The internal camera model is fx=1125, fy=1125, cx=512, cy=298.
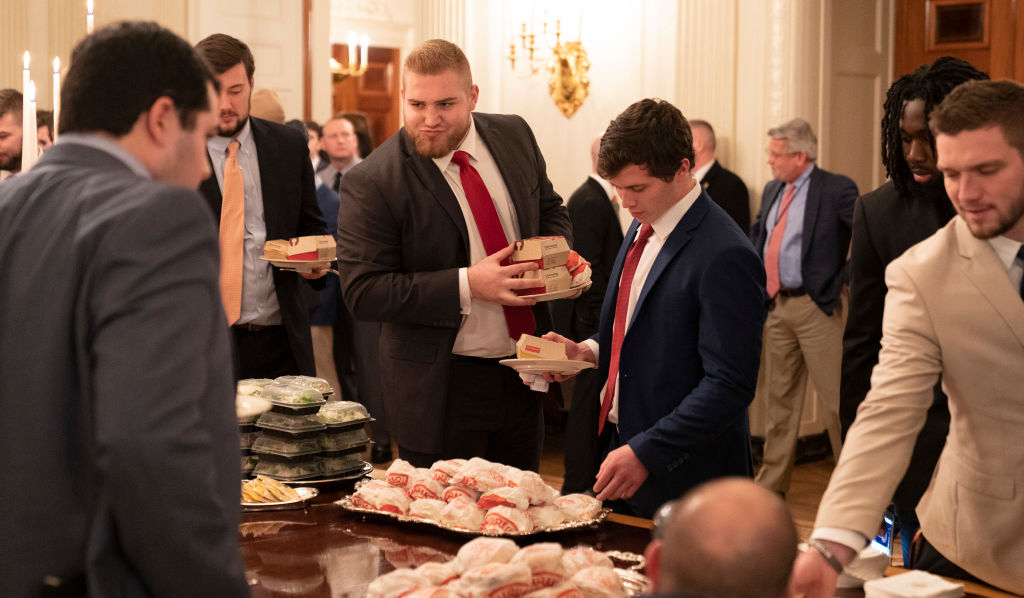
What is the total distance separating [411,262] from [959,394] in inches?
62.6

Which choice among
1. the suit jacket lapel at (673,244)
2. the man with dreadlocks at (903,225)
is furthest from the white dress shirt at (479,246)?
the man with dreadlocks at (903,225)

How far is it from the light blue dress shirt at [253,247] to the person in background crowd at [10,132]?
1158 mm

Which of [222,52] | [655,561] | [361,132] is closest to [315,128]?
[361,132]

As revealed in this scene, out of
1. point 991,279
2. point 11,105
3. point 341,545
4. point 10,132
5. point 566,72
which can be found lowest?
point 341,545

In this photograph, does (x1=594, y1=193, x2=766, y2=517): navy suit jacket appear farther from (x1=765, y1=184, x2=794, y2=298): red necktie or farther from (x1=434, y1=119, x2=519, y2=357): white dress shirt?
(x1=765, y1=184, x2=794, y2=298): red necktie

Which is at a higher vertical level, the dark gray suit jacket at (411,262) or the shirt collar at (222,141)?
the shirt collar at (222,141)

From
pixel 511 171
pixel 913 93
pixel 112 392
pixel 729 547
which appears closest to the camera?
pixel 729 547

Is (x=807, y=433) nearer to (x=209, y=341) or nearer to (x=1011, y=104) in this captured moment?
(x=1011, y=104)

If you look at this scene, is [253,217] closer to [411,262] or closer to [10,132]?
[411,262]

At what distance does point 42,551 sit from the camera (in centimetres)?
139

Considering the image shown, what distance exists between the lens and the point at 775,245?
6137 millimetres

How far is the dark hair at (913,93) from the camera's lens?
2953 mm

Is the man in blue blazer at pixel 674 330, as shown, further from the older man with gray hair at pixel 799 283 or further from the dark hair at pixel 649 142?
the older man with gray hair at pixel 799 283

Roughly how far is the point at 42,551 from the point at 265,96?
4.85 metres
